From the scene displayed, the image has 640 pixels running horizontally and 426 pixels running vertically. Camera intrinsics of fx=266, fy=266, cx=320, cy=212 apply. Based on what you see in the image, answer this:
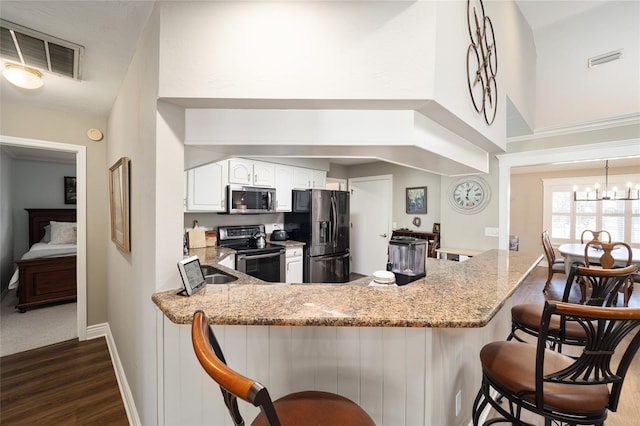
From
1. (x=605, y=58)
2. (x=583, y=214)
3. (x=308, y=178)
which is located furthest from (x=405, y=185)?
(x=583, y=214)

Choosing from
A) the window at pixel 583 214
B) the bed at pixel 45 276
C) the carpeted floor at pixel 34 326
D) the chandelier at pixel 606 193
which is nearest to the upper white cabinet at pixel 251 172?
the carpeted floor at pixel 34 326

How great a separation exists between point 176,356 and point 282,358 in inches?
20.7

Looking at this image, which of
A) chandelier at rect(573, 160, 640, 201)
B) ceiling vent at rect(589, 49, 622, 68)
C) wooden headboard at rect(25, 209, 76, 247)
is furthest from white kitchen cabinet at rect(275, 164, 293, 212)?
chandelier at rect(573, 160, 640, 201)

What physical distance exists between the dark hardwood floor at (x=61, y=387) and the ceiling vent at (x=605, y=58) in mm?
5412

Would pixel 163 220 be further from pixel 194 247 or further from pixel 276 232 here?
pixel 276 232

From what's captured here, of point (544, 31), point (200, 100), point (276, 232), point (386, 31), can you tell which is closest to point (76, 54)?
point (200, 100)

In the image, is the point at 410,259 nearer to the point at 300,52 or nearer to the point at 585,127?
the point at 300,52

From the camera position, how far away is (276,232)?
403 centimetres

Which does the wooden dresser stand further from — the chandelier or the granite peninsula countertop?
the chandelier

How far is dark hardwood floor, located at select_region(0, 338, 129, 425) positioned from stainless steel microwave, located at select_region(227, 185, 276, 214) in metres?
1.95

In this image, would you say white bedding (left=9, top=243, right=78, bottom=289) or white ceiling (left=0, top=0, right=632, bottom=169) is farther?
white bedding (left=9, top=243, right=78, bottom=289)

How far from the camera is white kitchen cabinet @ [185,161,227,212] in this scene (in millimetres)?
3066

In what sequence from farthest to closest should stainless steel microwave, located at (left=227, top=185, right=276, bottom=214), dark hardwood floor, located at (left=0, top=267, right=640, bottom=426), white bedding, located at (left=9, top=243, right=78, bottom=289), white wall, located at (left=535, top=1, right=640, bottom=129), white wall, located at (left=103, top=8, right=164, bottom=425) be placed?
white bedding, located at (left=9, top=243, right=78, bottom=289) < stainless steel microwave, located at (left=227, top=185, right=276, bottom=214) < white wall, located at (left=535, top=1, right=640, bottom=129) < dark hardwood floor, located at (left=0, top=267, right=640, bottom=426) < white wall, located at (left=103, top=8, right=164, bottom=425)

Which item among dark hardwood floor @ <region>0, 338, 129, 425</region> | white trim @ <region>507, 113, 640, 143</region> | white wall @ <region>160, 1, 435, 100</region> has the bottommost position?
dark hardwood floor @ <region>0, 338, 129, 425</region>
